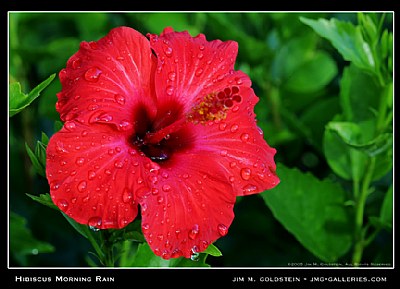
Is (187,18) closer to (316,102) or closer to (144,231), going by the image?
(316,102)

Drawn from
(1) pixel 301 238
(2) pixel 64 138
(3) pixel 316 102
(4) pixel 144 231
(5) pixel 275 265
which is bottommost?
(5) pixel 275 265

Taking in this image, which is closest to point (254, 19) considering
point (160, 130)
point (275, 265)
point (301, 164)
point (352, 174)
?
point (301, 164)

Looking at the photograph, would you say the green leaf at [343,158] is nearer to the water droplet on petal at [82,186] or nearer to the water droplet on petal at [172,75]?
the water droplet on petal at [172,75]

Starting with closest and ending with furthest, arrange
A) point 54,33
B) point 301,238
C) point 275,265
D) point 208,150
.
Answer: point 208,150, point 301,238, point 275,265, point 54,33

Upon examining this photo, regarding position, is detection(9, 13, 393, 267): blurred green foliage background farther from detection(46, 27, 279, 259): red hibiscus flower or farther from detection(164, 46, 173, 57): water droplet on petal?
detection(164, 46, 173, 57): water droplet on petal

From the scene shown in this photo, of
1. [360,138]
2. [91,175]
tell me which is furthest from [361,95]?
[91,175]

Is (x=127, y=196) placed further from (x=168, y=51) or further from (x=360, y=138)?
(x=360, y=138)

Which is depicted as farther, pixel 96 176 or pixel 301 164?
pixel 301 164
